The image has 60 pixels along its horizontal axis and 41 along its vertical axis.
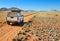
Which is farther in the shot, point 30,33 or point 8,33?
point 8,33

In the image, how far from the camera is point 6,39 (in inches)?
497

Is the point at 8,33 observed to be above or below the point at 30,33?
below

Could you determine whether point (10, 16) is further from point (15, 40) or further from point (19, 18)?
point (15, 40)

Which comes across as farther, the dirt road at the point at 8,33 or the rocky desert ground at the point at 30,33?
the dirt road at the point at 8,33

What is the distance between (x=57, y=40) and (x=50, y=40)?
1.71 feet

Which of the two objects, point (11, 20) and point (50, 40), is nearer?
point (50, 40)

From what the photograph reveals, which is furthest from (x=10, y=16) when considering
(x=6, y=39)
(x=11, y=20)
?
(x=6, y=39)

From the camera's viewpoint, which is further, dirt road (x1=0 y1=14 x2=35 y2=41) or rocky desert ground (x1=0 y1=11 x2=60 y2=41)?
dirt road (x1=0 y1=14 x2=35 y2=41)

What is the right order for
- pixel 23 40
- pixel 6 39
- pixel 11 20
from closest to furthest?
1. pixel 23 40
2. pixel 6 39
3. pixel 11 20

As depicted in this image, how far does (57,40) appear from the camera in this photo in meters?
11.9

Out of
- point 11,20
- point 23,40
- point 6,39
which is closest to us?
point 23,40

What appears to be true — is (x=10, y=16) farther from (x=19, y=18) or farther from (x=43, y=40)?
(x=43, y=40)

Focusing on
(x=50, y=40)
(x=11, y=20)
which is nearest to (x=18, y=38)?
(x=50, y=40)

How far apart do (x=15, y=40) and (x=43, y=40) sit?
196 centimetres
